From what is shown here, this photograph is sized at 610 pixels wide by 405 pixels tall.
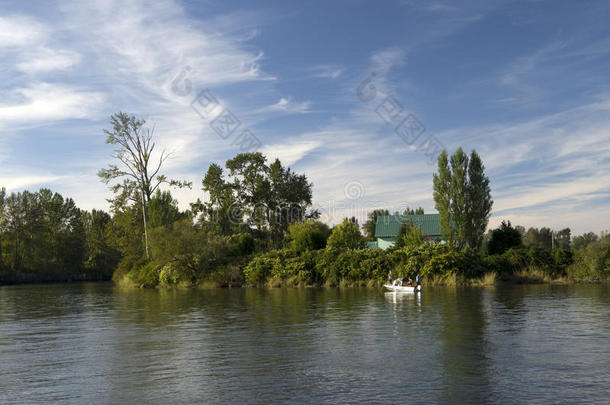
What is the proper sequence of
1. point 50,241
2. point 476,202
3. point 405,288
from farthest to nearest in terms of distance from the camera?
point 50,241
point 476,202
point 405,288

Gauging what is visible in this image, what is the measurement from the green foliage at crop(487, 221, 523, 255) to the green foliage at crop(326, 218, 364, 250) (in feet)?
45.0

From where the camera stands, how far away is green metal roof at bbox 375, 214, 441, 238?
72.7 m

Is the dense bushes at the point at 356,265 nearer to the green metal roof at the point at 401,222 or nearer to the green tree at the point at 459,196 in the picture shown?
the green tree at the point at 459,196

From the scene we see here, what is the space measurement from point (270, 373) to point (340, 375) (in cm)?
173

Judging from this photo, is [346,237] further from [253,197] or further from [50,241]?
[50,241]

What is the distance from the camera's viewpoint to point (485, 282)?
47.3 metres

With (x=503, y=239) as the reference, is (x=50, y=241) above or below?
above

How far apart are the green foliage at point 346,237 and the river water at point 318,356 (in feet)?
105


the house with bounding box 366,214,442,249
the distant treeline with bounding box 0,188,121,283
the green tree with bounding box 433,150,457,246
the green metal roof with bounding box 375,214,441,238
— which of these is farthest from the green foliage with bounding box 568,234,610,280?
the distant treeline with bounding box 0,188,121,283

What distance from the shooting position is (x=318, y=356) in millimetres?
15859

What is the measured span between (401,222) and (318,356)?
60.4 m

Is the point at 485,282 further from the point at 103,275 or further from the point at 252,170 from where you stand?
the point at 103,275

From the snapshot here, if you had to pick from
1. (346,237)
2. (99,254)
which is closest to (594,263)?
(346,237)

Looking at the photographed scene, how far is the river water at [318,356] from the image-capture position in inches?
469
